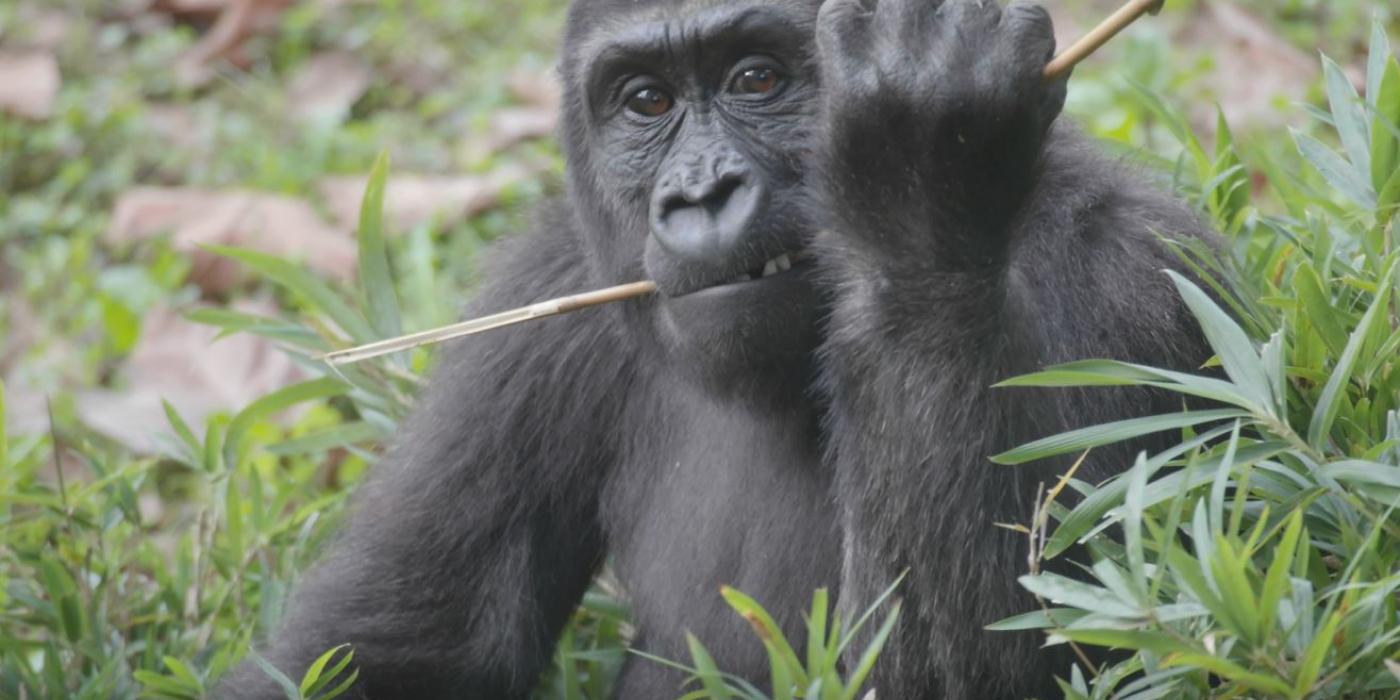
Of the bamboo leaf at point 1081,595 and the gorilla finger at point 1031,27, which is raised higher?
the gorilla finger at point 1031,27

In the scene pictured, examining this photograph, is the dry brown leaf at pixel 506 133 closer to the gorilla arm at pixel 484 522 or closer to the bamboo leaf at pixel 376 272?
the bamboo leaf at pixel 376 272

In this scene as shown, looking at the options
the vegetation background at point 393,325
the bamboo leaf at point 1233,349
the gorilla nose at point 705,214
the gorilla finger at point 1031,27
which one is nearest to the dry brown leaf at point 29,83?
the vegetation background at point 393,325

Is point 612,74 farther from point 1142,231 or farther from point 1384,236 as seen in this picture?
point 1384,236

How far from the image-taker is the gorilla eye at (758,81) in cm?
378

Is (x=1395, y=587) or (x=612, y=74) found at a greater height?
(x=612, y=74)

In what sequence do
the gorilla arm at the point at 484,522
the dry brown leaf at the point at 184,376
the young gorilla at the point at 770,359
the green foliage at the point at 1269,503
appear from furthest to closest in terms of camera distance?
the dry brown leaf at the point at 184,376 < the gorilla arm at the point at 484,522 < the young gorilla at the point at 770,359 < the green foliage at the point at 1269,503

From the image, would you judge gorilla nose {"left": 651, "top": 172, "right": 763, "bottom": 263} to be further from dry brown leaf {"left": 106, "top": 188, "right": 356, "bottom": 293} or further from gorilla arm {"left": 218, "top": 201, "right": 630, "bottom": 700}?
dry brown leaf {"left": 106, "top": 188, "right": 356, "bottom": 293}

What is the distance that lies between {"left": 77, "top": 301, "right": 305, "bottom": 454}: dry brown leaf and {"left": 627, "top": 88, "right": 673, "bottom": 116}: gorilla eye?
309 centimetres

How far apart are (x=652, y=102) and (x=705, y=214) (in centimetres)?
56

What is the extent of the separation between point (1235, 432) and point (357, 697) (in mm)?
2411

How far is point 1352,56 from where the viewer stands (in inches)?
310

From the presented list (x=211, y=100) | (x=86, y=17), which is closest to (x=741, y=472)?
(x=211, y=100)

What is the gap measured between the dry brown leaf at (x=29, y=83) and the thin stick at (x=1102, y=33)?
21.9 ft

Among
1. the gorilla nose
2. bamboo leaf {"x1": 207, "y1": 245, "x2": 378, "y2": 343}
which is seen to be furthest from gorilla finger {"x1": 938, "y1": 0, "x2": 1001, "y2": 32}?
bamboo leaf {"x1": 207, "y1": 245, "x2": 378, "y2": 343}
